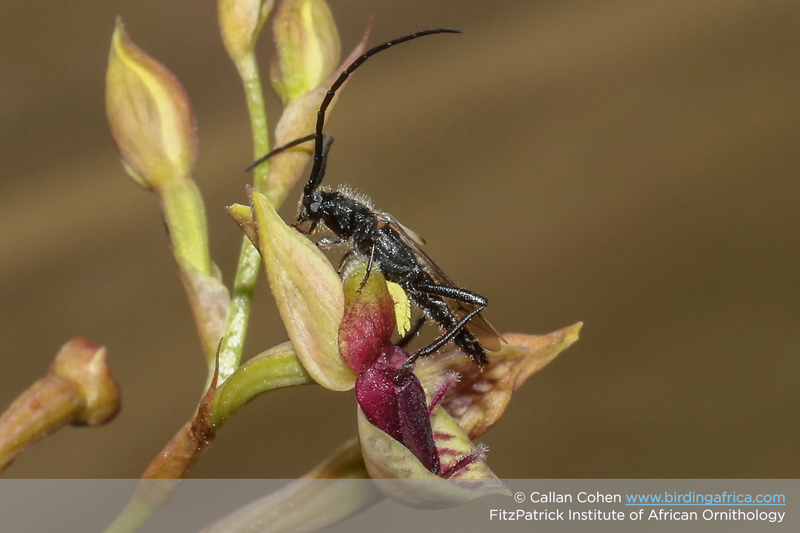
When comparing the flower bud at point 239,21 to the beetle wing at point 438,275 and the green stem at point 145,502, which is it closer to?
the beetle wing at point 438,275

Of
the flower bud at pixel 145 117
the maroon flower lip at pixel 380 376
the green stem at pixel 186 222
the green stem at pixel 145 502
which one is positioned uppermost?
the flower bud at pixel 145 117

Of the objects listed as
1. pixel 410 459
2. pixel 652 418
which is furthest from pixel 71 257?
pixel 410 459

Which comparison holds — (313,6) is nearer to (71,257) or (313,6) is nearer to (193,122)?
(193,122)

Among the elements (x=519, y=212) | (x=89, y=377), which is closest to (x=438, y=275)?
(x=89, y=377)

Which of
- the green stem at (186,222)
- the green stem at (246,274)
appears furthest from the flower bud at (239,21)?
the green stem at (186,222)

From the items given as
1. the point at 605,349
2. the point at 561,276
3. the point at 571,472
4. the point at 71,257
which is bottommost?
the point at 571,472

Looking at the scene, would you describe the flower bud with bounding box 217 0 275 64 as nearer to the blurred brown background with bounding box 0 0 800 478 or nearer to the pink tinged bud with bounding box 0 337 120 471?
the pink tinged bud with bounding box 0 337 120 471
